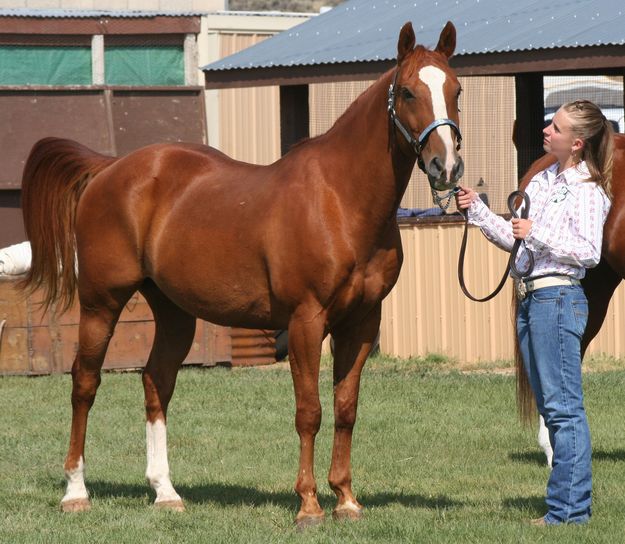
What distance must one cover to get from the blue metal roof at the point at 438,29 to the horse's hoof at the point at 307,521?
18.6 ft

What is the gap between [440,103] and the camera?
18.9 ft

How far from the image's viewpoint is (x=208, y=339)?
1286 cm

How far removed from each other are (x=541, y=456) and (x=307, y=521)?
8.45 feet

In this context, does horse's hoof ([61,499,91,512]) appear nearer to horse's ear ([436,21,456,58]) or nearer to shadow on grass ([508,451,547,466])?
shadow on grass ([508,451,547,466])

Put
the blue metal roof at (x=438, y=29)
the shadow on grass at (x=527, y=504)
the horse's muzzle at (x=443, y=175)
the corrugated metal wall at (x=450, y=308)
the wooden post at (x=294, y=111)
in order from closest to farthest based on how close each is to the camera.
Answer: the horse's muzzle at (x=443, y=175) → the shadow on grass at (x=527, y=504) → the blue metal roof at (x=438, y=29) → the corrugated metal wall at (x=450, y=308) → the wooden post at (x=294, y=111)

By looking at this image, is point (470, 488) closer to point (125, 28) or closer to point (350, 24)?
point (350, 24)

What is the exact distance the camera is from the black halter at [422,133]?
5.70m

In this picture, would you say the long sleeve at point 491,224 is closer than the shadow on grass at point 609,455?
Yes

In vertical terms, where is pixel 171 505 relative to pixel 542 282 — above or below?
below

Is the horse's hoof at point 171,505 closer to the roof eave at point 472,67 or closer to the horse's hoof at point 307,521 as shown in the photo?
the horse's hoof at point 307,521

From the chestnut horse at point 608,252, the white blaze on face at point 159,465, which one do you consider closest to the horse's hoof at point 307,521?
the white blaze on face at point 159,465

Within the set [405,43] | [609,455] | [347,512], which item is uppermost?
[405,43]

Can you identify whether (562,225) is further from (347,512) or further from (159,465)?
(159,465)

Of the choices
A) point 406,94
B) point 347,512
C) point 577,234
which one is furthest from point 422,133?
point 347,512
